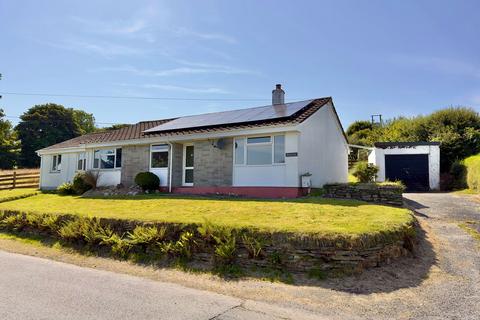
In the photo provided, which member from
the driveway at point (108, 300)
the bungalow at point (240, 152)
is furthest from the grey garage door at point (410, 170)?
the driveway at point (108, 300)

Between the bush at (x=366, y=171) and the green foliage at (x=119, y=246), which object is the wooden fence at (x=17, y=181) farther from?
the bush at (x=366, y=171)

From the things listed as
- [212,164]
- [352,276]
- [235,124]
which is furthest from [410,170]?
[352,276]

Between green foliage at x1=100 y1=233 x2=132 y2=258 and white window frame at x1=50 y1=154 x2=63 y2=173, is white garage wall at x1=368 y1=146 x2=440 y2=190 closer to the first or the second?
green foliage at x1=100 y1=233 x2=132 y2=258

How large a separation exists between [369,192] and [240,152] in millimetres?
5787

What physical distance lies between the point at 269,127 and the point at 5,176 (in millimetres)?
24838

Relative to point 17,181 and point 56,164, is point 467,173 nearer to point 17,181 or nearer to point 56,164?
point 56,164

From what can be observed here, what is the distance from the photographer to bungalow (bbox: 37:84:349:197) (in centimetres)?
1445

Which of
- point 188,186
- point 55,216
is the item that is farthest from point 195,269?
point 188,186

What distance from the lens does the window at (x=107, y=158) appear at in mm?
20548

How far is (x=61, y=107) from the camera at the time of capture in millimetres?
58094

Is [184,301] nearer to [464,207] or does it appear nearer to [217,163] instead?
[217,163]

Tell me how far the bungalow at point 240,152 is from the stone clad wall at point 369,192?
127 centimetres

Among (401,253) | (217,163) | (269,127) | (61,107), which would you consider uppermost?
(61,107)

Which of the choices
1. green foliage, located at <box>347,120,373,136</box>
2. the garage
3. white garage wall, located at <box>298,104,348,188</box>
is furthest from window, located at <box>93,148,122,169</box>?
green foliage, located at <box>347,120,373,136</box>
